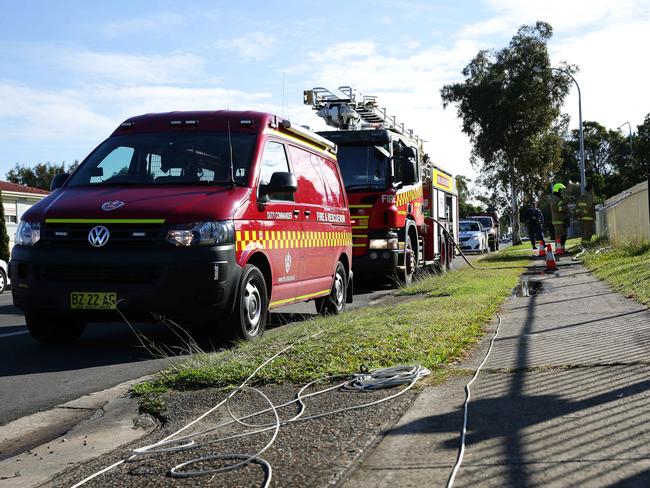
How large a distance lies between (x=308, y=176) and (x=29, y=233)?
141 inches

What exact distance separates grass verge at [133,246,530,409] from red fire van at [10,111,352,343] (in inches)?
26.6

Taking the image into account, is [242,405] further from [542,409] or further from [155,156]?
[155,156]

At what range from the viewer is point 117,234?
7.33m

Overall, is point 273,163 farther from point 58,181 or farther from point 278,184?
point 58,181

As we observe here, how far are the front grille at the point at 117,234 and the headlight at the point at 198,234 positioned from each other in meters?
0.11

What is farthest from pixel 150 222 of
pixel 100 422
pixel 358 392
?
pixel 358 392

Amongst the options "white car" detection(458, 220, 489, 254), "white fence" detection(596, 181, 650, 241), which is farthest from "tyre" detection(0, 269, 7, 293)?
"white car" detection(458, 220, 489, 254)

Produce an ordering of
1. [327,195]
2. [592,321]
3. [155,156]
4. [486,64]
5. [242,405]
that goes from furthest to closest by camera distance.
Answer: [486,64]
[327,195]
[155,156]
[592,321]
[242,405]

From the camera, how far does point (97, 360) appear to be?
736 cm

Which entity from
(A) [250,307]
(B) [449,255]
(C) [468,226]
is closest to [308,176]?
(A) [250,307]

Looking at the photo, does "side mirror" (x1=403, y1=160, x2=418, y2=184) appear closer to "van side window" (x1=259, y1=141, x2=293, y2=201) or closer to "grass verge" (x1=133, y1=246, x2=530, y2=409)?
"grass verge" (x1=133, y1=246, x2=530, y2=409)

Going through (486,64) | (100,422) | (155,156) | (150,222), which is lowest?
(100,422)

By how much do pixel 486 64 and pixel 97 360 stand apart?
138ft

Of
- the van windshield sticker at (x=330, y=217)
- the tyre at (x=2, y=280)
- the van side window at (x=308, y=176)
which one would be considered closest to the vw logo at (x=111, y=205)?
the van side window at (x=308, y=176)
